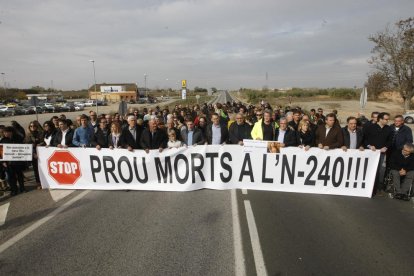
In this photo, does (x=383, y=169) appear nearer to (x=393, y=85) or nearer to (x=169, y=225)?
(x=169, y=225)

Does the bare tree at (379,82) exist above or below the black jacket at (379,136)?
above

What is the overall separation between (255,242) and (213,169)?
2616 millimetres

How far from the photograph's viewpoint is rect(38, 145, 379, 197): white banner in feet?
21.7

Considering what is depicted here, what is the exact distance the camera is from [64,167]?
277 inches

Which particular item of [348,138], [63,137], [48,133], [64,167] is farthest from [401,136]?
[48,133]

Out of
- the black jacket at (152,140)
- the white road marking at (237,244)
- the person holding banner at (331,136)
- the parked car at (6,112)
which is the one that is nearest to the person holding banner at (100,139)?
the black jacket at (152,140)

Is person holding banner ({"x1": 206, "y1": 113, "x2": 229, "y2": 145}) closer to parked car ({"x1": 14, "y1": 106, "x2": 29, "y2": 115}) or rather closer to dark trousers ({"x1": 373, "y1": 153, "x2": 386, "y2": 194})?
dark trousers ({"x1": 373, "y1": 153, "x2": 386, "y2": 194})

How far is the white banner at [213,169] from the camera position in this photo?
6.61 m

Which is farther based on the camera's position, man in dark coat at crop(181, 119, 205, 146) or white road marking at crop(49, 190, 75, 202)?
man in dark coat at crop(181, 119, 205, 146)

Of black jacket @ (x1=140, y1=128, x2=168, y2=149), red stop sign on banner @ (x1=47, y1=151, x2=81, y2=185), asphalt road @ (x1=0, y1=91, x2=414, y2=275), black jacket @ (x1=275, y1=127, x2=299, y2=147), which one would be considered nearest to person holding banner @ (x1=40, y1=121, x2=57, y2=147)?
red stop sign on banner @ (x1=47, y1=151, x2=81, y2=185)

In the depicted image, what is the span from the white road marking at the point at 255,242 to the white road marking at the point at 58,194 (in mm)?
4134

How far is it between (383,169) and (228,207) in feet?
14.9

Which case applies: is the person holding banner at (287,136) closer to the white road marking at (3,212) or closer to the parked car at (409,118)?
the white road marking at (3,212)

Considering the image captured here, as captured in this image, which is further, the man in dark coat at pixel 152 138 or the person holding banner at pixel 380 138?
the man in dark coat at pixel 152 138
